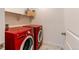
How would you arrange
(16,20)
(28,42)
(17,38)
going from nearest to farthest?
(17,38), (16,20), (28,42)

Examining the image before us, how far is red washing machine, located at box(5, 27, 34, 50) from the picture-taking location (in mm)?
783

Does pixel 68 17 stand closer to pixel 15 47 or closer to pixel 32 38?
pixel 32 38

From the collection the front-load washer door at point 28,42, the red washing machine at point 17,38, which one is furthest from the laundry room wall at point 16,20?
the front-load washer door at point 28,42

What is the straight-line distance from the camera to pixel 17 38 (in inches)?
34.4

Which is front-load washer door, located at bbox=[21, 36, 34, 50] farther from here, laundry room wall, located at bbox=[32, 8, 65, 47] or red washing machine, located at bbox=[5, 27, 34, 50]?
laundry room wall, located at bbox=[32, 8, 65, 47]

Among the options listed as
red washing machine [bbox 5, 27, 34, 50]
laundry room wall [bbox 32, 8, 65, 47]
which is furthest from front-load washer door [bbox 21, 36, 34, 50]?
laundry room wall [bbox 32, 8, 65, 47]

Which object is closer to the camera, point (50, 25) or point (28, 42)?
point (50, 25)

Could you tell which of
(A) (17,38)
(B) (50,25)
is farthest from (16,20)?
(B) (50,25)

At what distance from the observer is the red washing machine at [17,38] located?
2.57 feet

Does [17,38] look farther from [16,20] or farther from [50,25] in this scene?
[50,25]

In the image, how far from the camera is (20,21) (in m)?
1.00

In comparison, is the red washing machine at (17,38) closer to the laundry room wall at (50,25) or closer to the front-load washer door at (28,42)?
the front-load washer door at (28,42)
